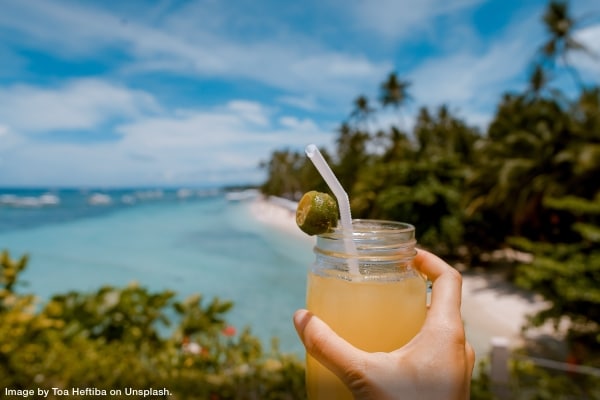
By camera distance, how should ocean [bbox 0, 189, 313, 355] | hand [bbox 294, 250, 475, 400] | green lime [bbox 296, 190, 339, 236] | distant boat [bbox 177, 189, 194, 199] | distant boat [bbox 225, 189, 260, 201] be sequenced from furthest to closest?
distant boat [bbox 177, 189, 194, 199], distant boat [bbox 225, 189, 260, 201], ocean [bbox 0, 189, 313, 355], green lime [bbox 296, 190, 339, 236], hand [bbox 294, 250, 475, 400]

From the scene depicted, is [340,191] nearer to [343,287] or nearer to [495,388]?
[343,287]

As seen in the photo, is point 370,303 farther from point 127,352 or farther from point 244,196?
point 244,196

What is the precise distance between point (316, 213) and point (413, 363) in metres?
0.39

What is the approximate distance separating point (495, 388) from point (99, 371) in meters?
3.12

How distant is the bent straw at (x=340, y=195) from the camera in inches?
37.4

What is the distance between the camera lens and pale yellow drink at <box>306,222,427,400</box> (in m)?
0.94

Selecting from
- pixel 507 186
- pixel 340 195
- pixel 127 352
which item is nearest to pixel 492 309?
pixel 507 186

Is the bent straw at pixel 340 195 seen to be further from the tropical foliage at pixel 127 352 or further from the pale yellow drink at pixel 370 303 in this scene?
the tropical foliage at pixel 127 352

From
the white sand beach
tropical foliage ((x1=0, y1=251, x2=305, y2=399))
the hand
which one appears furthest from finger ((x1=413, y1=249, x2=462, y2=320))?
the white sand beach

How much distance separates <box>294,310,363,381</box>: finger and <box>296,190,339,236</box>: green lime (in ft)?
0.71

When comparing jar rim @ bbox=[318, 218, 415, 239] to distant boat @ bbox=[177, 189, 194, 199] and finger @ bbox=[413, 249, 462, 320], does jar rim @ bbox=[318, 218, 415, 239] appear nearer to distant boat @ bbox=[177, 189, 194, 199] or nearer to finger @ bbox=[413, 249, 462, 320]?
finger @ bbox=[413, 249, 462, 320]

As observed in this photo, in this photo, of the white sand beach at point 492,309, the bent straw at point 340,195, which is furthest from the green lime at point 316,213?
the white sand beach at point 492,309

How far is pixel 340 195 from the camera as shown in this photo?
3.18 ft

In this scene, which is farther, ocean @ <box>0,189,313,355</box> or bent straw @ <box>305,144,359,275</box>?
ocean @ <box>0,189,313,355</box>
